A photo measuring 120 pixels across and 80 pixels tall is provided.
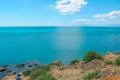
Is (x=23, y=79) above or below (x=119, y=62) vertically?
below

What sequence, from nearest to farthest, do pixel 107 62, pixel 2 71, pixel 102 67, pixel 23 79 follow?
pixel 102 67 < pixel 107 62 < pixel 23 79 < pixel 2 71

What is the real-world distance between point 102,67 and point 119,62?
6.45 ft

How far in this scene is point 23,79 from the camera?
25.4 metres

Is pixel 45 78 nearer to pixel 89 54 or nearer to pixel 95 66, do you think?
pixel 95 66

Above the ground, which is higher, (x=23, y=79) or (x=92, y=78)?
(x=92, y=78)

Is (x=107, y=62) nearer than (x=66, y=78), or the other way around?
(x=66, y=78)

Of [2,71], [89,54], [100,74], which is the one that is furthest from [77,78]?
[2,71]

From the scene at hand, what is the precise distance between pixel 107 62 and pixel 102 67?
92.3 inches

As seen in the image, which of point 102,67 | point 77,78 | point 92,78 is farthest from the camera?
point 102,67

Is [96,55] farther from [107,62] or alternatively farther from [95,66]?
[95,66]

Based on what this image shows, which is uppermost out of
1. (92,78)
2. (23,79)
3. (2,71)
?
(92,78)

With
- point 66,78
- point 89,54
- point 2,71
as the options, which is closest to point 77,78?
point 66,78

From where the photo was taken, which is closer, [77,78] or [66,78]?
[77,78]

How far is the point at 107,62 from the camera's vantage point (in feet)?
77.1
